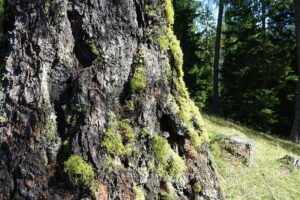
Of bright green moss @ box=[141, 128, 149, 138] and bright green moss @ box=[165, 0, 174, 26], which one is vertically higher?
bright green moss @ box=[165, 0, 174, 26]

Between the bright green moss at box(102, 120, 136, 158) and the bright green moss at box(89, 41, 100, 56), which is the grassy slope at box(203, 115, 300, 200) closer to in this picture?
the bright green moss at box(102, 120, 136, 158)

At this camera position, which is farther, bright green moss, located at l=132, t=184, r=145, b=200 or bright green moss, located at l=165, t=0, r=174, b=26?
bright green moss, located at l=165, t=0, r=174, b=26

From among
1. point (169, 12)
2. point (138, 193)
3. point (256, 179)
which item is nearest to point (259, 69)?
point (256, 179)

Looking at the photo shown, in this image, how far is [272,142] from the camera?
37.3 ft

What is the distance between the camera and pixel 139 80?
3.33m

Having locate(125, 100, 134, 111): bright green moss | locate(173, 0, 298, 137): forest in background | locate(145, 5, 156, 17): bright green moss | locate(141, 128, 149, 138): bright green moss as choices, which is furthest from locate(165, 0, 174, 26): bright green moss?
locate(173, 0, 298, 137): forest in background

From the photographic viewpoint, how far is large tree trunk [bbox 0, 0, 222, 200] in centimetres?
301

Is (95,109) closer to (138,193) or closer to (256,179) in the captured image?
(138,193)

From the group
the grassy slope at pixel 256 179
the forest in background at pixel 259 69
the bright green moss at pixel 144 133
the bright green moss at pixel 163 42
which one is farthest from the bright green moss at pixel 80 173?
the forest in background at pixel 259 69

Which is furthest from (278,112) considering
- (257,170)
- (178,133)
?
(178,133)

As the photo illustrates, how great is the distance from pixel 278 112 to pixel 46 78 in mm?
20826

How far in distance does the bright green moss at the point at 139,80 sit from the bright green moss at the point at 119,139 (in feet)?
0.96

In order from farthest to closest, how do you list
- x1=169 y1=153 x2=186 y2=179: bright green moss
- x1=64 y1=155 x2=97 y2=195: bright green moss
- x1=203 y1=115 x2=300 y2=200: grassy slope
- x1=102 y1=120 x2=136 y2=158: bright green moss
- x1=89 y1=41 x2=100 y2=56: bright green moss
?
x1=203 y1=115 x2=300 y2=200: grassy slope → x1=169 y1=153 x2=186 y2=179: bright green moss → x1=89 y1=41 x2=100 y2=56: bright green moss → x1=102 y1=120 x2=136 y2=158: bright green moss → x1=64 y1=155 x2=97 y2=195: bright green moss

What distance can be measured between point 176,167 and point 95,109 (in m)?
0.87
